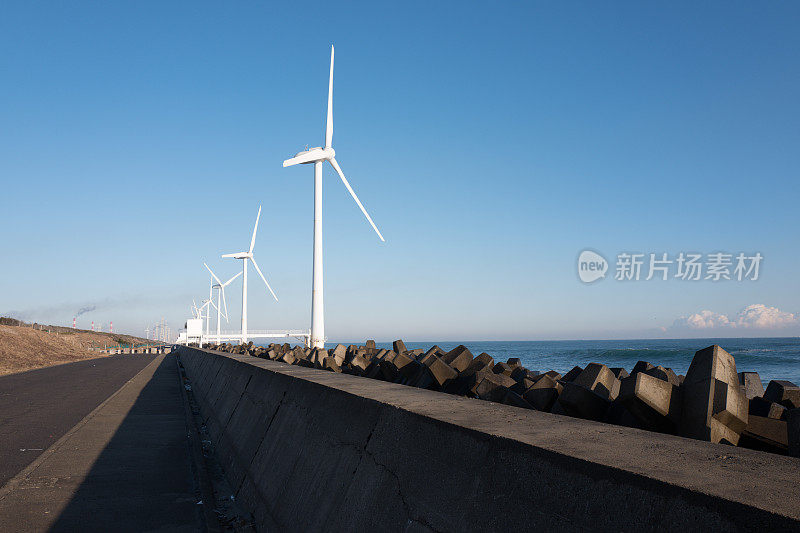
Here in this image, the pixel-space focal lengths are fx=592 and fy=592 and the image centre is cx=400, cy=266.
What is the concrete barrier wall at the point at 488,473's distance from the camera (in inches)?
60.4

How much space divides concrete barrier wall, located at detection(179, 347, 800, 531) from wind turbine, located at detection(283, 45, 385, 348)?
52.5ft

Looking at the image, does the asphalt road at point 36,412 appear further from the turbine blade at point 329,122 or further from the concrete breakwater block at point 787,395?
the turbine blade at point 329,122

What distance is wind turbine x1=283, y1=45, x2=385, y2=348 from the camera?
2372 centimetres

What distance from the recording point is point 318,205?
24.9m

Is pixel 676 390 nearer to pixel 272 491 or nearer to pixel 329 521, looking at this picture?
pixel 329 521

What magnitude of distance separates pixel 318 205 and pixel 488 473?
23302mm

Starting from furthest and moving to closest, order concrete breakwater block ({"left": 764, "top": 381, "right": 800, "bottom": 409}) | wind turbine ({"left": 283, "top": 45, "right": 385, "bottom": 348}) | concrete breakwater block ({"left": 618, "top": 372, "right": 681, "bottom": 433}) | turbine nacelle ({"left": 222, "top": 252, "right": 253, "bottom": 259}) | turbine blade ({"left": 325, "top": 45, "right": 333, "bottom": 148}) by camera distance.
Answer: turbine nacelle ({"left": 222, "top": 252, "right": 253, "bottom": 259}) → turbine blade ({"left": 325, "top": 45, "right": 333, "bottom": 148}) → wind turbine ({"left": 283, "top": 45, "right": 385, "bottom": 348}) → concrete breakwater block ({"left": 764, "top": 381, "right": 800, "bottom": 409}) → concrete breakwater block ({"left": 618, "top": 372, "right": 681, "bottom": 433})

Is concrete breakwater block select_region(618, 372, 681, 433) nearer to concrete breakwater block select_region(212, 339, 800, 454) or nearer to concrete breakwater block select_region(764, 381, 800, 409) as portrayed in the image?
concrete breakwater block select_region(212, 339, 800, 454)

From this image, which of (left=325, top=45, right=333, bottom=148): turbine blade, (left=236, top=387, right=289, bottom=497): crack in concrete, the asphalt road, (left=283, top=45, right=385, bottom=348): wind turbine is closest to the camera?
(left=236, top=387, right=289, bottom=497): crack in concrete

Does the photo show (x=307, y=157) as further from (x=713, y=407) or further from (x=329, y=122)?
(x=713, y=407)

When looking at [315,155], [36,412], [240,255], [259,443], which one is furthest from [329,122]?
[240,255]

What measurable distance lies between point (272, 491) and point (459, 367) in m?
2.86

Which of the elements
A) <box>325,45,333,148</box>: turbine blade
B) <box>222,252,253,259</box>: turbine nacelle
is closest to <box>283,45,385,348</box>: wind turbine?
<box>325,45,333,148</box>: turbine blade

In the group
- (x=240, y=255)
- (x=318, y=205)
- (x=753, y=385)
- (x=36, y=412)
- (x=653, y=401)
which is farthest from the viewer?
(x=240, y=255)
